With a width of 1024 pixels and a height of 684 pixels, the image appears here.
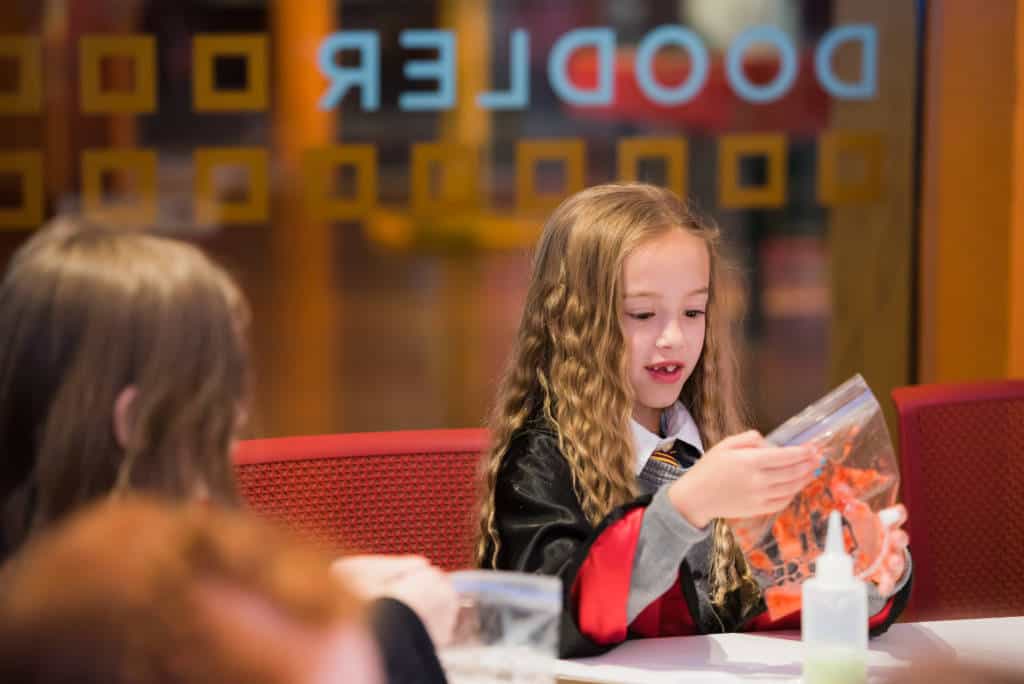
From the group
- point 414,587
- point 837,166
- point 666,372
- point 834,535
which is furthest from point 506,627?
point 837,166

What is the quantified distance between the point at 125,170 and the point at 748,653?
251 centimetres

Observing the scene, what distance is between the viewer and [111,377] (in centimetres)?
111

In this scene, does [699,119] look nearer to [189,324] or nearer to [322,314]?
[322,314]

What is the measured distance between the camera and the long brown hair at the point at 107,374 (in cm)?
111

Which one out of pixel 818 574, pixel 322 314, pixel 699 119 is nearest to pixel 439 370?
pixel 322 314

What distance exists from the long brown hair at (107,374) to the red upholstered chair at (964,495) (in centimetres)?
131

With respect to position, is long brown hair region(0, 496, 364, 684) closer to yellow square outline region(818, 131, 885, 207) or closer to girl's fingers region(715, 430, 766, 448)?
girl's fingers region(715, 430, 766, 448)

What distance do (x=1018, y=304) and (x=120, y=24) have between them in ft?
7.57

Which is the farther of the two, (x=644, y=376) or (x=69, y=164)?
(x=69, y=164)

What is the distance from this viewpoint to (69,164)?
12.2 feet

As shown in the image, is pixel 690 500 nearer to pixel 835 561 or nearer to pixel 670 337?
pixel 835 561

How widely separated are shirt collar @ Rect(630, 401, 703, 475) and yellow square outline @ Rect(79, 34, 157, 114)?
2.07m

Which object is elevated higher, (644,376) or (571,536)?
(644,376)

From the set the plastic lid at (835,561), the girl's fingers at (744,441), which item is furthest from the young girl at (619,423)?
the plastic lid at (835,561)
